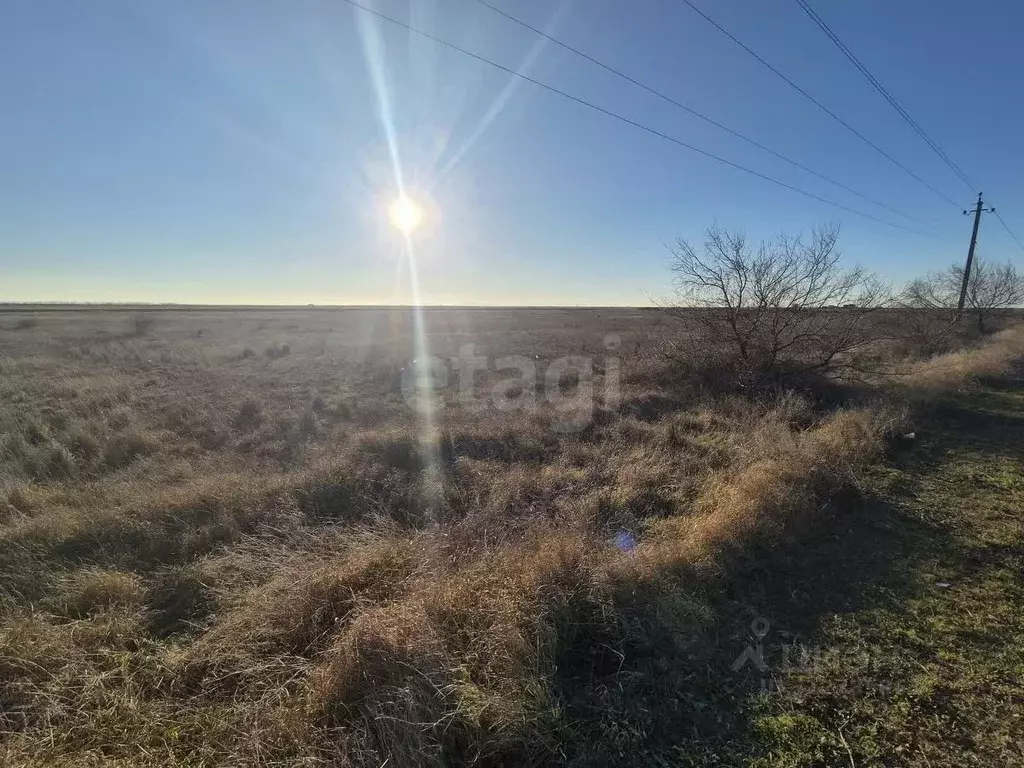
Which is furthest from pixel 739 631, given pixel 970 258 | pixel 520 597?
pixel 970 258

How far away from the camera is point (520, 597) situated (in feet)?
10.3

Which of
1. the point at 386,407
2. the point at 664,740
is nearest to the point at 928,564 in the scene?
the point at 664,740

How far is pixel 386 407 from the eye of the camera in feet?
36.0

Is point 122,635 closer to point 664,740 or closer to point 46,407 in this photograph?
point 664,740

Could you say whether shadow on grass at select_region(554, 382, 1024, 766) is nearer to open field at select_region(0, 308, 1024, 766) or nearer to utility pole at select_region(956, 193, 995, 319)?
open field at select_region(0, 308, 1024, 766)

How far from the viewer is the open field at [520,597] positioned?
238 cm

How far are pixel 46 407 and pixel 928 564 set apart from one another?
16.0m

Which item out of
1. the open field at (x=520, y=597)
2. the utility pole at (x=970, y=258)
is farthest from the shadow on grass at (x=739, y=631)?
the utility pole at (x=970, y=258)

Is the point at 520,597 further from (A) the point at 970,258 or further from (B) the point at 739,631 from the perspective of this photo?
(A) the point at 970,258

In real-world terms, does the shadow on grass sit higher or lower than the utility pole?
lower

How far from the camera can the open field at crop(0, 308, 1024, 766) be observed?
2.38 m

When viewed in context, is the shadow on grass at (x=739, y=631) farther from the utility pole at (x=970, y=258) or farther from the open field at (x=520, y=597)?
the utility pole at (x=970, y=258)

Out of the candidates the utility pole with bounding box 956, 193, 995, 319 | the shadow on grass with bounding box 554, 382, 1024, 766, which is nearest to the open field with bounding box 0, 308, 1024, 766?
the shadow on grass with bounding box 554, 382, 1024, 766

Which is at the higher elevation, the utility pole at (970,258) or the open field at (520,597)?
the utility pole at (970,258)
